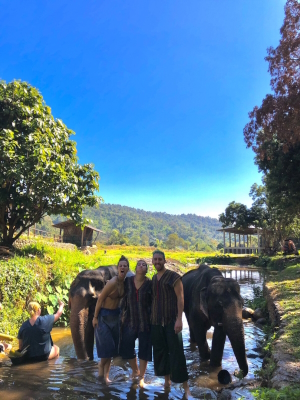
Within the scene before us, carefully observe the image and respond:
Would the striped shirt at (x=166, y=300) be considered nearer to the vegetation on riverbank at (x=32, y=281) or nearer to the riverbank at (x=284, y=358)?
the riverbank at (x=284, y=358)

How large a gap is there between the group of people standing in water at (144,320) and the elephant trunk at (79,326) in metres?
1.10

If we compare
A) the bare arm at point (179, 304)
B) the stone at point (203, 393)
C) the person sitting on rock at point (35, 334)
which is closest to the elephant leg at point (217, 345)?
the stone at point (203, 393)

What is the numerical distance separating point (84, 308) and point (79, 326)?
1.14ft

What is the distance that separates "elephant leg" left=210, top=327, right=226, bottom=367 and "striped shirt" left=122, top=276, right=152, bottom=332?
5.07 ft

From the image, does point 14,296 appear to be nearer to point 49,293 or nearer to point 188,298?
point 49,293

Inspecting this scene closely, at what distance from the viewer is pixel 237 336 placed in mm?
5262

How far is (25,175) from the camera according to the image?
1050 cm

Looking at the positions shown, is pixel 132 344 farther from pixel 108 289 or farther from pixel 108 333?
pixel 108 289

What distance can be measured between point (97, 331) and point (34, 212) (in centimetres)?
796

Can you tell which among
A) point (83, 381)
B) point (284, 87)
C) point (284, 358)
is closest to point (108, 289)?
point (83, 381)

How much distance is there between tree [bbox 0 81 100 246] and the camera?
10.4m

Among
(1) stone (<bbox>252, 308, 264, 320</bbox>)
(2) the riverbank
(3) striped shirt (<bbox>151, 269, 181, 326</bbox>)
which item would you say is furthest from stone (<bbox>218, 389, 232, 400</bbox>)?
(1) stone (<bbox>252, 308, 264, 320</bbox>)

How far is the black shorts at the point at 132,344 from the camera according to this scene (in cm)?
499

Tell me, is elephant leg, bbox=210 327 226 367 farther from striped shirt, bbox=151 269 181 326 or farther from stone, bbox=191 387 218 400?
striped shirt, bbox=151 269 181 326
